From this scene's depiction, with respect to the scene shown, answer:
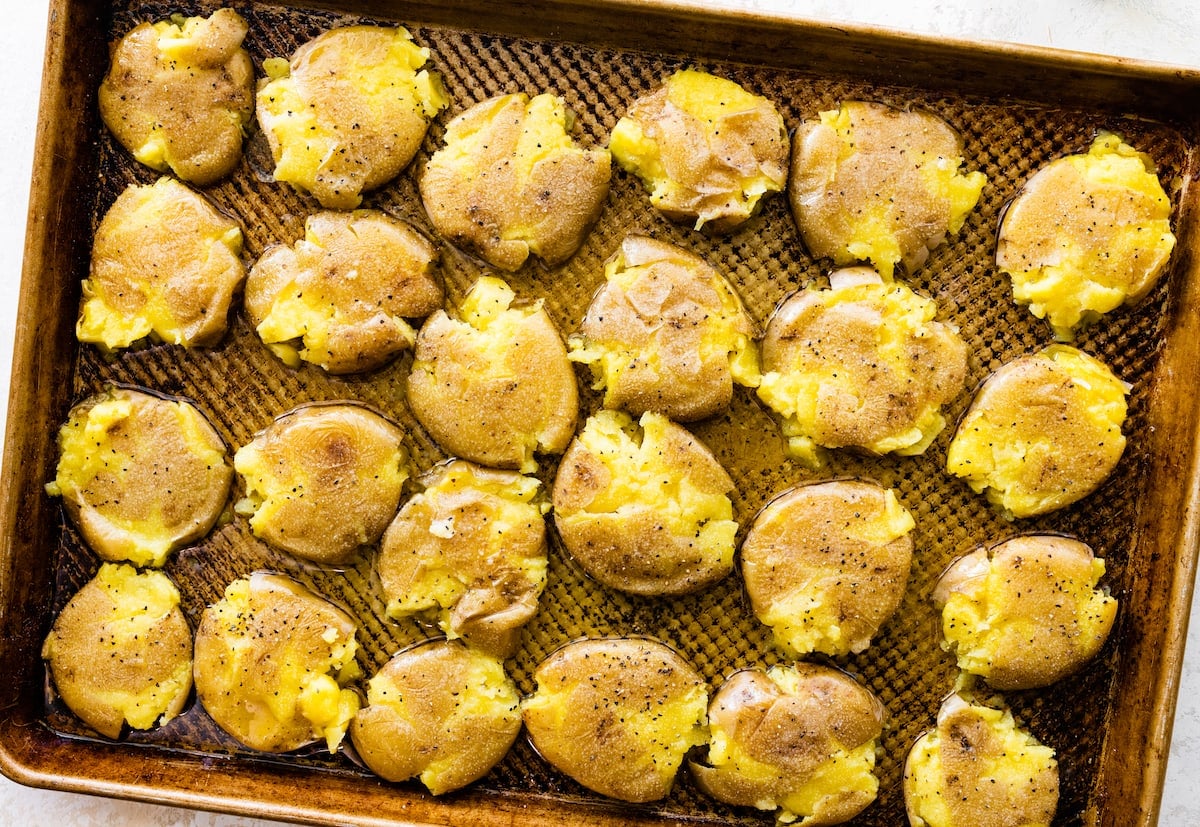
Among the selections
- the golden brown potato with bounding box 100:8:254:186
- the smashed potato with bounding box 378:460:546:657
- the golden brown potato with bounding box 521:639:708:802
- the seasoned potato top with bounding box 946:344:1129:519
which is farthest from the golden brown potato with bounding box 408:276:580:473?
the seasoned potato top with bounding box 946:344:1129:519

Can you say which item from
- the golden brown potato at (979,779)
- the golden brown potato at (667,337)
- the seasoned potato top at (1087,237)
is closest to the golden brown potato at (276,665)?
the golden brown potato at (667,337)

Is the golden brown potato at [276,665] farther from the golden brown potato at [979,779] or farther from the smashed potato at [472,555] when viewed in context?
the golden brown potato at [979,779]

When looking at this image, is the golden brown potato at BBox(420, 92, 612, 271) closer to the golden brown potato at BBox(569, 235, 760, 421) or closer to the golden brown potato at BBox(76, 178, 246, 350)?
the golden brown potato at BBox(569, 235, 760, 421)

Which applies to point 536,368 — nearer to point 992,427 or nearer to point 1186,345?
point 992,427

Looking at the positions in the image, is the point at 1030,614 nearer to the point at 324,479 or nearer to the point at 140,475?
the point at 324,479

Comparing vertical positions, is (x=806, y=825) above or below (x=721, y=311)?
below

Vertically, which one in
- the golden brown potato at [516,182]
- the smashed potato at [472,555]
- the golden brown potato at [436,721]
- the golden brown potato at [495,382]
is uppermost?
the golden brown potato at [516,182]

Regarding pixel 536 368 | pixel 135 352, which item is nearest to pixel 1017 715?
pixel 536 368
